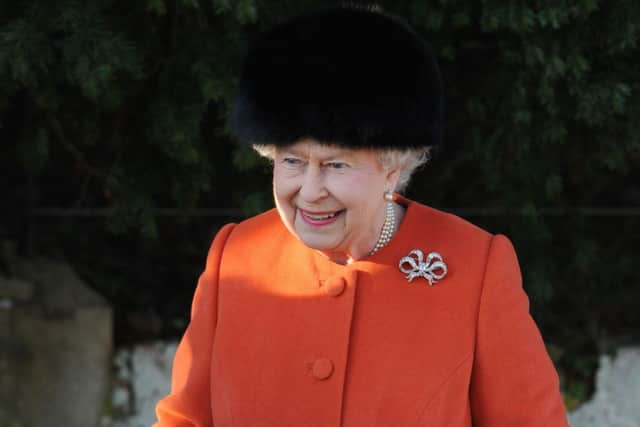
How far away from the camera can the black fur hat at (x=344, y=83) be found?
240 centimetres

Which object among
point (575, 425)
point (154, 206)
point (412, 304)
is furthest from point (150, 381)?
point (412, 304)

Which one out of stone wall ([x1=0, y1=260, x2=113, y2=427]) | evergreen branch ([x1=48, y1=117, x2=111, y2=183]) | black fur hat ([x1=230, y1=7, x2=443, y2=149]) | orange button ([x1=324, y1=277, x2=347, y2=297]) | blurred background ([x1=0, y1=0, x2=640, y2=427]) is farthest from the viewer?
stone wall ([x1=0, y1=260, x2=113, y2=427])

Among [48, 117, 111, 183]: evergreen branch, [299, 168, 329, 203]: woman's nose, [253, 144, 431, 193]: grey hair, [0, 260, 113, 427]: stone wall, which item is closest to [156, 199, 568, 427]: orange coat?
[253, 144, 431, 193]: grey hair

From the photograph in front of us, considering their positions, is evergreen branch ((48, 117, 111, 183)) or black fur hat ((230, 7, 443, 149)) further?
evergreen branch ((48, 117, 111, 183))

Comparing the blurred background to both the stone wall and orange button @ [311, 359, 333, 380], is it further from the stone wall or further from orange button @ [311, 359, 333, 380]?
orange button @ [311, 359, 333, 380]

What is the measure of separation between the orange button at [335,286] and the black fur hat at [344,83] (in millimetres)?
371

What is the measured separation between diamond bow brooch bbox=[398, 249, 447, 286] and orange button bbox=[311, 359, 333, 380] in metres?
0.27

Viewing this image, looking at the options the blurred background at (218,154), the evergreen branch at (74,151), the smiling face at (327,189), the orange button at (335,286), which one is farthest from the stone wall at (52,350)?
the smiling face at (327,189)

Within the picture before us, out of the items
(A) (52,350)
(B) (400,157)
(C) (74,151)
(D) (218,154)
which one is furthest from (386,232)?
(A) (52,350)

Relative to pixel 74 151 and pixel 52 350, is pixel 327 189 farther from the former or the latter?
pixel 52 350

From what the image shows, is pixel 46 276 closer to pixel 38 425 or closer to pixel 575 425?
pixel 38 425

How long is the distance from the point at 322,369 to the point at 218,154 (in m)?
1.45

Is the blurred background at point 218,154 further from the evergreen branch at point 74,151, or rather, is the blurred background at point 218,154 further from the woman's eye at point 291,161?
the woman's eye at point 291,161

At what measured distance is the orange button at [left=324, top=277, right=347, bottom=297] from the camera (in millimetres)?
2619
